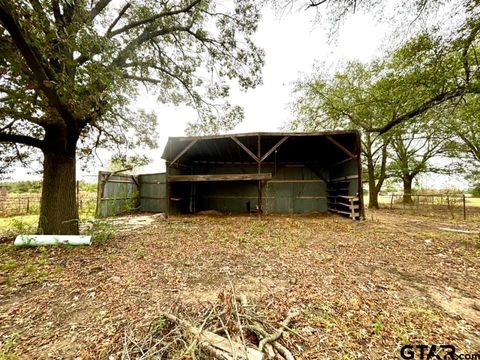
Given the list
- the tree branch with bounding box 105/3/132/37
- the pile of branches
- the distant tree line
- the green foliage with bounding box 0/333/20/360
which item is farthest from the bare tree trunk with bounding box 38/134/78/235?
the distant tree line

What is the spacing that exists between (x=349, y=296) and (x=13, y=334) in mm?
3544

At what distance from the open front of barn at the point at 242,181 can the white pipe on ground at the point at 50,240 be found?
425 cm

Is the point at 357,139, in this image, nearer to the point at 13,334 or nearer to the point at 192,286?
the point at 192,286

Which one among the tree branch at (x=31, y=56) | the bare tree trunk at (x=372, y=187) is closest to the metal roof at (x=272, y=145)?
the bare tree trunk at (x=372, y=187)

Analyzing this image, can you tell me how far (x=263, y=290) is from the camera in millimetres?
2648

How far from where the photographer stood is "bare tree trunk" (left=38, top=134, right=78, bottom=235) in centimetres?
467

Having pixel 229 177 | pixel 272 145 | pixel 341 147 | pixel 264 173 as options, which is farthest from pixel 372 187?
pixel 229 177

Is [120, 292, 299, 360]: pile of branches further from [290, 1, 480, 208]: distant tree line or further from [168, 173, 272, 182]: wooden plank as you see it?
[168, 173, 272, 182]: wooden plank

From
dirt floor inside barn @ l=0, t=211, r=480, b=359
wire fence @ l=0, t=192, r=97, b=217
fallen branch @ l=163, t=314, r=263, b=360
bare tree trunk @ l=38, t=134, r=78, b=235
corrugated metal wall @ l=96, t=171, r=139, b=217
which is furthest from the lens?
wire fence @ l=0, t=192, r=97, b=217

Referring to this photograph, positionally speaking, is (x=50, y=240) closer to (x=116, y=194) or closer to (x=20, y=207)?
(x=116, y=194)

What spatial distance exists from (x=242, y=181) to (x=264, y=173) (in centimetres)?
271

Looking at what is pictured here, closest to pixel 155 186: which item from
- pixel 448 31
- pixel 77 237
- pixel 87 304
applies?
pixel 77 237

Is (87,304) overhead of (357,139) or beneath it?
beneath

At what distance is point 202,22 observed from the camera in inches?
228
